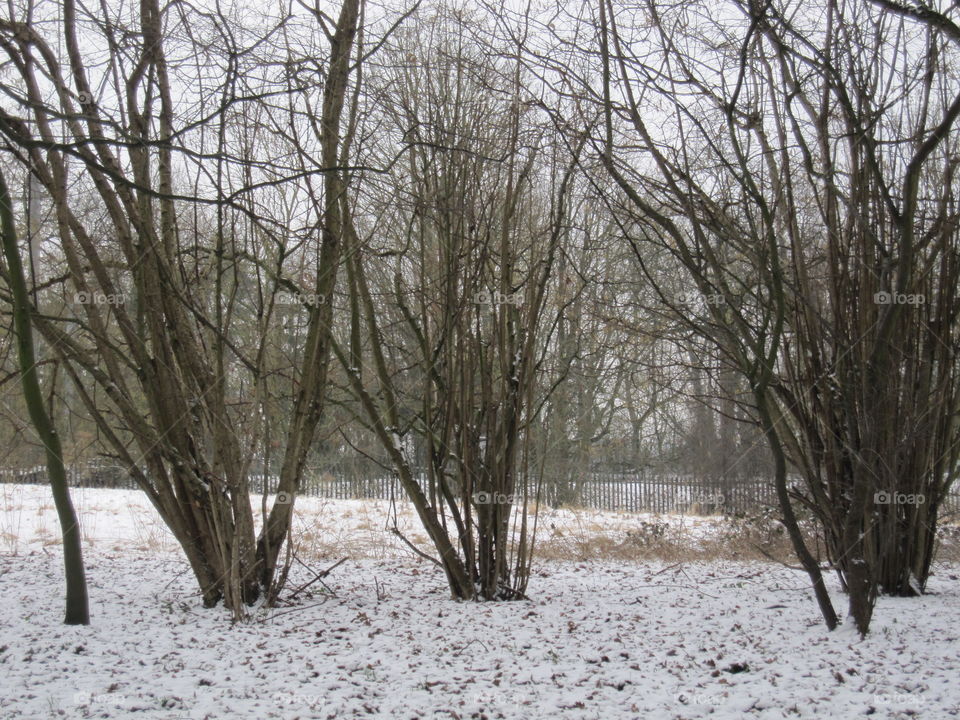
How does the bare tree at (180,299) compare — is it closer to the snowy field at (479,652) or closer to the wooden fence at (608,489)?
the snowy field at (479,652)

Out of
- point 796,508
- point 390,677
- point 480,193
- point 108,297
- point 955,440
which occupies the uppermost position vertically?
point 480,193

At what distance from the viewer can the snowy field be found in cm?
350

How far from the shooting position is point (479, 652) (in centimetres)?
432

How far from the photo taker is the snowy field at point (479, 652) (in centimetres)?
350

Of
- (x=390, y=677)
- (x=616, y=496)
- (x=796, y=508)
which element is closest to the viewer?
(x=390, y=677)

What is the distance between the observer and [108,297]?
16.6ft

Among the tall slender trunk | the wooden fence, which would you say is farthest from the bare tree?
the wooden fence

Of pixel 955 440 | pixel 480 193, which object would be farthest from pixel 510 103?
pixel 955 440

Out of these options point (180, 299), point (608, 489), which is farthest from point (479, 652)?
point (608, 489)

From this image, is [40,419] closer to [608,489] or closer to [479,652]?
[479,652]

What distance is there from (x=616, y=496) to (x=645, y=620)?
42.5ft

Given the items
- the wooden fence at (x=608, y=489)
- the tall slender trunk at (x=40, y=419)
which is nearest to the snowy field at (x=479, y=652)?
the tall slender trunk at (x=40, y=419)

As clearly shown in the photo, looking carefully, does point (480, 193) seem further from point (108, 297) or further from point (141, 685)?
point (141, 685)

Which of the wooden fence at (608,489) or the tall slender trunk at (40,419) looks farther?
the wooden fence at (608,489)
